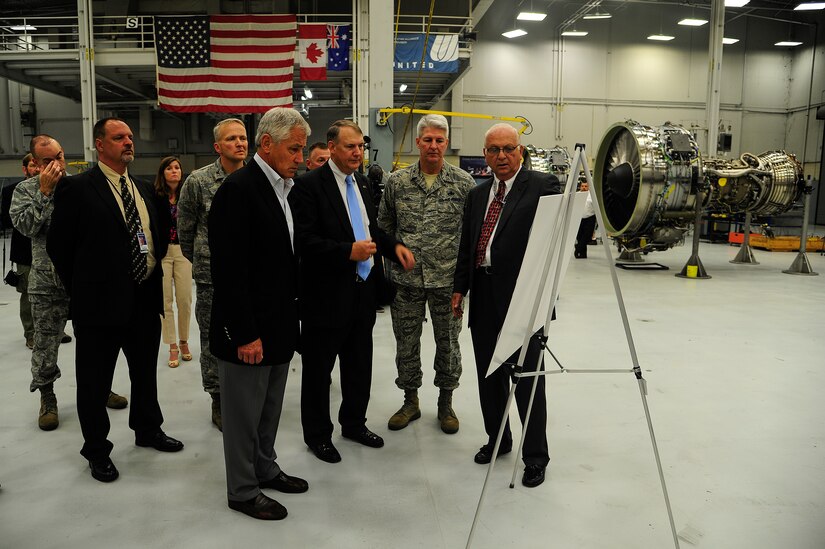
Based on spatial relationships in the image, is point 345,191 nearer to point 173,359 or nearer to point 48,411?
point 48,411

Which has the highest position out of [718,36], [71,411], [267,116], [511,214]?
[718,36]

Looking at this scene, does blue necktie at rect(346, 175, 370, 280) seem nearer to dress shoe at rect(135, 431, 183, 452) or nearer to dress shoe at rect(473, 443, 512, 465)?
dress shoe at rect(473, 443, 512, 465)

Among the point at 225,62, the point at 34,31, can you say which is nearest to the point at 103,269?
the point at 225,62

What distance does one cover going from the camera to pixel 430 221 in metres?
3.07

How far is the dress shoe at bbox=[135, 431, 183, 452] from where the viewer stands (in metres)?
2.82

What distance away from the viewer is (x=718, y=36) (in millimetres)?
12094

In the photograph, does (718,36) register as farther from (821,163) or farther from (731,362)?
(731,362)

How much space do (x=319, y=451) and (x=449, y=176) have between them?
158cm

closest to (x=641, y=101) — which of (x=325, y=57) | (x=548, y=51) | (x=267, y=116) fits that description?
(x=548, y=51)

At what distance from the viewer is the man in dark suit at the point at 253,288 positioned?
210cm

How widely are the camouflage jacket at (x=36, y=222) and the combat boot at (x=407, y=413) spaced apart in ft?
6.46

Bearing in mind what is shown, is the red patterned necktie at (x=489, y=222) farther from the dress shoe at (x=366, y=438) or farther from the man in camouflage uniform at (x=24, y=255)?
the man in camouflage uniform at (x=24, y=255)

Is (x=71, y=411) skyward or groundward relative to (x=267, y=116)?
groundward

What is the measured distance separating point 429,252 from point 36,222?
214 cm
